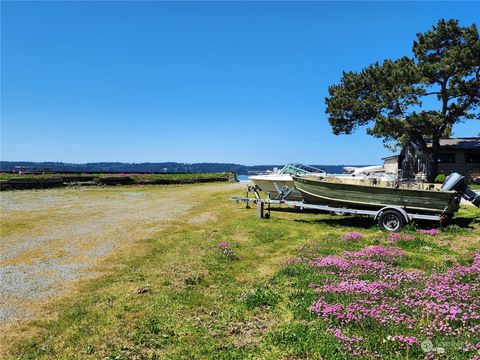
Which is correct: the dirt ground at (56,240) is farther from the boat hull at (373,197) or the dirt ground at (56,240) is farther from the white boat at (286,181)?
the boat hull at (373,197)

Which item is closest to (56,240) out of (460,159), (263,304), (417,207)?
(263,304)

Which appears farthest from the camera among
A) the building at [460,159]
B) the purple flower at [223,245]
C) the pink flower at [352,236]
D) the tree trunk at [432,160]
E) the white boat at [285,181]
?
Answer: the building at [460,159]

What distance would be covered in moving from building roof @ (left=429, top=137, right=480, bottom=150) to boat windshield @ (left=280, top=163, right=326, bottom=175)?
29527mm

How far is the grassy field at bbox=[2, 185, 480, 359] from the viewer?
5902 millimetres

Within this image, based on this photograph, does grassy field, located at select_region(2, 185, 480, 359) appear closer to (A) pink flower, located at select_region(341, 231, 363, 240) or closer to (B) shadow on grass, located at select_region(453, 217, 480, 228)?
(A) pink flower, located at select_region(341, 231, 363, 240)

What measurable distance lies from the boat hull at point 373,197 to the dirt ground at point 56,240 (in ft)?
25.5

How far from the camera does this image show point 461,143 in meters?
46.5

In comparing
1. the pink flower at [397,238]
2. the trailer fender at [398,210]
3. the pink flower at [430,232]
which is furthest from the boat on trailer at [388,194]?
the pink flower at [397,238]

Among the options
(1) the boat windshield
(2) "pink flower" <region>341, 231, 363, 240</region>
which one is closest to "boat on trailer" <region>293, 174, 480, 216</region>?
(2) "pink flower" <region>341, 231, 363, 240</region>

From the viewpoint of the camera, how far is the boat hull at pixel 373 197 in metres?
14.9

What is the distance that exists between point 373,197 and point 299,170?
8255 mm

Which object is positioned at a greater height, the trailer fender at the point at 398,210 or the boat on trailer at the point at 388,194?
the boat on trailer at the point at 388,194

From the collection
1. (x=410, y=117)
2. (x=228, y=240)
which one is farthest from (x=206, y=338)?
(x=410, y=117)

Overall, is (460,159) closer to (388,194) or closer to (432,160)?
(432,160)
